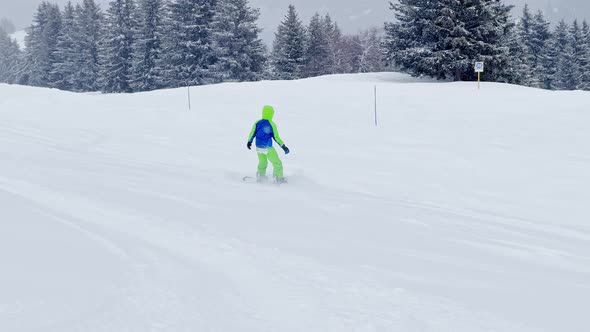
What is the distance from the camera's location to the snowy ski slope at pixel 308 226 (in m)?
4.40

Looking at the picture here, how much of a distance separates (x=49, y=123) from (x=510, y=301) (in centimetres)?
1668

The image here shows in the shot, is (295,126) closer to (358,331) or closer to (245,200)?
(245,200)

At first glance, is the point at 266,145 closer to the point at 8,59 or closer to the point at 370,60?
the point at 370,60

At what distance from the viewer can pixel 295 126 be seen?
54.7ft

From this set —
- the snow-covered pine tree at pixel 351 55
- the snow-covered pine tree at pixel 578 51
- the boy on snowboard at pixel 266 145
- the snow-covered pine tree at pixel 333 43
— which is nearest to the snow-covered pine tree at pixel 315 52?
the snow-covered pine tree at pixel 333 43

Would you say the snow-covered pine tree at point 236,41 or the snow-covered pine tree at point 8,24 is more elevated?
the snow-covered pine tree at point 8,24

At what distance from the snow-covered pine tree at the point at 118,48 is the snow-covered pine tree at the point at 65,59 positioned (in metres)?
8.11

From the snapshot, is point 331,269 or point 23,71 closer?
point 331,269

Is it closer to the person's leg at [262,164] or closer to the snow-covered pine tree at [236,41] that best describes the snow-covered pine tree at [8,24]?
the snow-covered pine tree at [236,41]

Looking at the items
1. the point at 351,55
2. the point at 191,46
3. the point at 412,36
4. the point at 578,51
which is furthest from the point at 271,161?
the point at 351,55

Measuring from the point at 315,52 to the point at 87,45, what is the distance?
79.7 feet

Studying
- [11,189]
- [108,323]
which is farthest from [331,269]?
[11,189]

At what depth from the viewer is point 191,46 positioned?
44312 millimetres

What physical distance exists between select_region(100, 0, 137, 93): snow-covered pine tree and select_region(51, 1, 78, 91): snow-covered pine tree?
8.11 m
